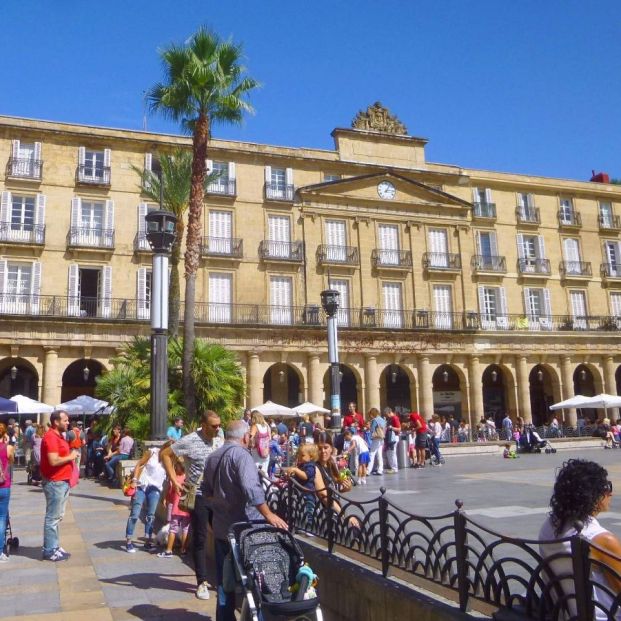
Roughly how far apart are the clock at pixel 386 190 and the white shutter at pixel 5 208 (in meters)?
17.6

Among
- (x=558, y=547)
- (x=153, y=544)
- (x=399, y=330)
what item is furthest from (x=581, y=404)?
(x=558, y=547)

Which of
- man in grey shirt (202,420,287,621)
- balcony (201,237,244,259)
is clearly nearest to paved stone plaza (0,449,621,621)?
man in grey shirt (202,420,287,621)

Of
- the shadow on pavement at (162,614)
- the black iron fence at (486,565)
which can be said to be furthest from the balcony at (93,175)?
the shadow on pavement at (162,614)

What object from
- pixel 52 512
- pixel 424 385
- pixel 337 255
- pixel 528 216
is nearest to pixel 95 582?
pixel 52 512

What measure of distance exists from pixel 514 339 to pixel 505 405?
3.89 meters

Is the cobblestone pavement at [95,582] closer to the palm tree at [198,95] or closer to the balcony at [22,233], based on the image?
the palm tree at [198,95]

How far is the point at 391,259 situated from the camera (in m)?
33.4

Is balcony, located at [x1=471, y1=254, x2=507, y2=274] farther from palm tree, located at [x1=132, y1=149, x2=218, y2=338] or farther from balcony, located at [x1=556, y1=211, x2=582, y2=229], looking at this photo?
palm tree, located at [x1=132, y1=149, x2=218, y2=338]

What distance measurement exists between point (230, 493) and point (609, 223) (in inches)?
1552

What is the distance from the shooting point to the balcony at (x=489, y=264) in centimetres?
3503

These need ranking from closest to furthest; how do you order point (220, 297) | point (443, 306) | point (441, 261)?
point (220, 297) < point (443, 306) < point (441, 261)

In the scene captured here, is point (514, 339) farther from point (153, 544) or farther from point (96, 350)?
point (153, 544)

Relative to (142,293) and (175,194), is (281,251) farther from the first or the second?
(175,194)

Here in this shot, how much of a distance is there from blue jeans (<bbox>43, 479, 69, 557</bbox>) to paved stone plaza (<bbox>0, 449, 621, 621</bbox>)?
0.21 m
